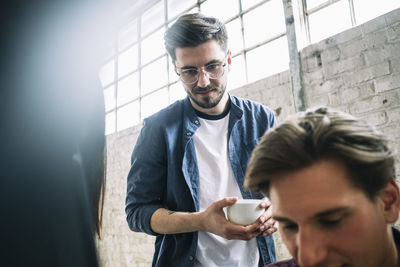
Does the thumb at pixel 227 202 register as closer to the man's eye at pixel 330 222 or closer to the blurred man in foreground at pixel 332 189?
the blurred man in foreground at pixel 332 189

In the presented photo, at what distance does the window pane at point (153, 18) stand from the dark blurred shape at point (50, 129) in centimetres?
388

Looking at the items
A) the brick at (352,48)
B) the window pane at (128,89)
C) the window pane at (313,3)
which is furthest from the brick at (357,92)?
the window pane at (128,89)

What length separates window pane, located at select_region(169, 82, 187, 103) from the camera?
357cm

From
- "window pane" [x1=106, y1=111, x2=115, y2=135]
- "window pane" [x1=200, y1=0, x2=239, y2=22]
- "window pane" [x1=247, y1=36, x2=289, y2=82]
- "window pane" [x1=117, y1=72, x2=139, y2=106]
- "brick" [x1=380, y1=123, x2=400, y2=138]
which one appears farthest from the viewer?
"window pane" [x1=106, y1=111, x2=115, y2=135]

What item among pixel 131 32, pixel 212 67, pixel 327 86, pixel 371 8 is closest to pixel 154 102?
pixel 131 32

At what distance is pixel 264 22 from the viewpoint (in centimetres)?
271

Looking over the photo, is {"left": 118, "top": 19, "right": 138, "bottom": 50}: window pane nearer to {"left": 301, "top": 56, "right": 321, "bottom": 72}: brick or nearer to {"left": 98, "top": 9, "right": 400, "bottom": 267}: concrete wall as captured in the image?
{"left": 98, "top": 9, "right": 400, "bottom": 267}: concrete wall

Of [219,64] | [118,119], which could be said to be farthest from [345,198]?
[118,119]

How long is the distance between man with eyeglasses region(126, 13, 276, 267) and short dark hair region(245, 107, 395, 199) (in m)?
0.37

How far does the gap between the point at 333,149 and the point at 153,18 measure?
3.89 metres

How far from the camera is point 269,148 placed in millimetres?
885

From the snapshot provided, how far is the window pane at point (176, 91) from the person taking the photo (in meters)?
3.57

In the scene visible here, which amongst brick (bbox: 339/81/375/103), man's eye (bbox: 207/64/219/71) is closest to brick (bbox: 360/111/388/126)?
brick (bbox: 339/81/375/103)

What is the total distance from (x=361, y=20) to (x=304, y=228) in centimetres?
176
